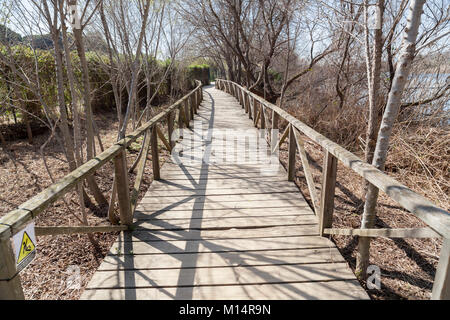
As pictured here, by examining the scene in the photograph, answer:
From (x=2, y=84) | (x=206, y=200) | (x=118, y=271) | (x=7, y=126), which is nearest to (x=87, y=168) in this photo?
(x=118, y=271)

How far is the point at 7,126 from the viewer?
736 centimetres

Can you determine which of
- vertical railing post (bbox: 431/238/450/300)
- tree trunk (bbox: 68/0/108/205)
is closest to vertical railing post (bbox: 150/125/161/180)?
tree trunk (bbox: 68/0/108/205)

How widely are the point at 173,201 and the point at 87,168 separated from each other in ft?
4.79

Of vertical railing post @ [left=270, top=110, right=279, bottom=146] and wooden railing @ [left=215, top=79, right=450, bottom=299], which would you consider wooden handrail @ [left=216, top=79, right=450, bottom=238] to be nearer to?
wooden railing @ [left=215, top=79, right=450, bottom=299]

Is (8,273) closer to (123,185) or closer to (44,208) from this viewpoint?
(44,208)

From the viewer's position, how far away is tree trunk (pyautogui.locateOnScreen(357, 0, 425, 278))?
2211 millimetres

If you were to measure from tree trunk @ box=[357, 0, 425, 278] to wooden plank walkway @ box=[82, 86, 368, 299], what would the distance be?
8.5 inches

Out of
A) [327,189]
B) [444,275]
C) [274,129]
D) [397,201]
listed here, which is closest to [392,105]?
[327,189]

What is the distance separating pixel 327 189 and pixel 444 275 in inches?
53.5

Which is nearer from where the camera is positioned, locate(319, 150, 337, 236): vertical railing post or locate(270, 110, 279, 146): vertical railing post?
locate(319, 150, 337, 236): vertical railing post

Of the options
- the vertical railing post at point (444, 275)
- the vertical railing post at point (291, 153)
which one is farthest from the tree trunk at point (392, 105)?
the vertical railing post at point (291, 153)

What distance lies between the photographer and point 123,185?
2.72m

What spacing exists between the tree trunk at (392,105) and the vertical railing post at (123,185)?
6.74 ft

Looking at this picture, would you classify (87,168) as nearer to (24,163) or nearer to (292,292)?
(292,292)
